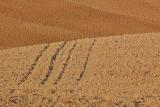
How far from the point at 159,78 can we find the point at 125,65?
1.93ft

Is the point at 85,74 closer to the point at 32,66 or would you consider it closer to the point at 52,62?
the point at 52,62

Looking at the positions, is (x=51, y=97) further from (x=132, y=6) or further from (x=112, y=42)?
(x=132, y=6)

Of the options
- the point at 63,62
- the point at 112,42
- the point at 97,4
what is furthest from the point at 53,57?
the point at 97,4

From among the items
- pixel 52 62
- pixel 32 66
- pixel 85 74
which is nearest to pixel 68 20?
pixel 52 62

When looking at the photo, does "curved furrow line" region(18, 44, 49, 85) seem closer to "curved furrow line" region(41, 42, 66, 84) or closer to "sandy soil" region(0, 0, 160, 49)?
"curved furrow line" region(41, 42, 66, 84)

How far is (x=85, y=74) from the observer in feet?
18.9

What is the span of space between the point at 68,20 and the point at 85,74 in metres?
3.95

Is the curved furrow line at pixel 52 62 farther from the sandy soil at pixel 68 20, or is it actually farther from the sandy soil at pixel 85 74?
the sandy soil at pixel 68 20

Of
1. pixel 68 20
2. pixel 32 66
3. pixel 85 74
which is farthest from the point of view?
pixel 68 20

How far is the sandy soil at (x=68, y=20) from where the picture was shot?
28.2 ft

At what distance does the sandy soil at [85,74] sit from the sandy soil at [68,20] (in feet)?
5.56

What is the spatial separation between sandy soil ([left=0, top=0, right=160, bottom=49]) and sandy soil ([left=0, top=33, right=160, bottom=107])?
1693 mm

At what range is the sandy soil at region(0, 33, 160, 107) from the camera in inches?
198

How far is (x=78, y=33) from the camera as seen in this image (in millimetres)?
8891
